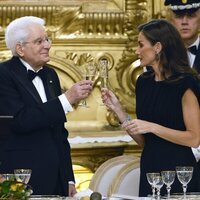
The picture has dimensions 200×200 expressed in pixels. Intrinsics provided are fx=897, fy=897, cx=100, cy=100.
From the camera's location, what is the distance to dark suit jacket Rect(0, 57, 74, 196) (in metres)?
4.29

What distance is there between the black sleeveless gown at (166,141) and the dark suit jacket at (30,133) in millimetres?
425

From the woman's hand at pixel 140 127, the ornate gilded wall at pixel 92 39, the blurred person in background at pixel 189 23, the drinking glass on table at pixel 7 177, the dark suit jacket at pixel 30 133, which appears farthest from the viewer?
the ornate gilded wall at pixel 92 39

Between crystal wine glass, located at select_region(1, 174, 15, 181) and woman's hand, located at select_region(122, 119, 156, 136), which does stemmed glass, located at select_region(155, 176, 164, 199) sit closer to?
woman's hand, located at select_region(122, 119, 156, 136)

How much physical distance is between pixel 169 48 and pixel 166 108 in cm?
30

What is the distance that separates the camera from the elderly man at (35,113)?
169 inches

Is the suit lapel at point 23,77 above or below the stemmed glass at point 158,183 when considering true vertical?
above

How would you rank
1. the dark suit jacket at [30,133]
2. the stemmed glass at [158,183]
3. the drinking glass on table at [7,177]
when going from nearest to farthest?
the drinking glass on table at [7,177], the stemmed glass at [158,183], the dark suit jacket at [30,133]

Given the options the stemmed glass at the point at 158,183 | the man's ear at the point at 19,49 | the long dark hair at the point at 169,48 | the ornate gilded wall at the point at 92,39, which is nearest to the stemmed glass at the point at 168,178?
the stemmed glass at the point at 158,183

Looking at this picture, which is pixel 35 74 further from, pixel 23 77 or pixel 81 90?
pixel 81 90

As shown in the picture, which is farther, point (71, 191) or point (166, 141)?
point (71, 191)

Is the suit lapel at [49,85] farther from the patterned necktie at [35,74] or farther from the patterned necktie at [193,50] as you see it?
the patterned necktie at [193,50]

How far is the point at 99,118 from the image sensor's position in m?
6.17

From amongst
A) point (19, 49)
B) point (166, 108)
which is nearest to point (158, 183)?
point (166, 108)

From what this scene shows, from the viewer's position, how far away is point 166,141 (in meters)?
4.26
